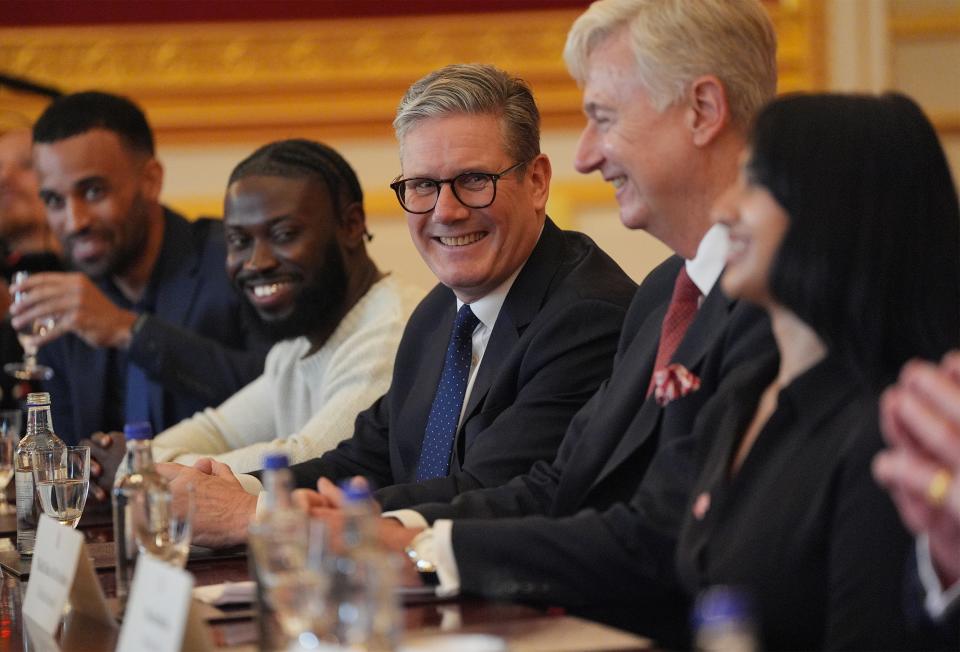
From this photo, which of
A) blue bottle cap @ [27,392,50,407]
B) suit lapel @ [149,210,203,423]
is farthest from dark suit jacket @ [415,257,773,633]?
suit lapel @ [149,210,203,423]

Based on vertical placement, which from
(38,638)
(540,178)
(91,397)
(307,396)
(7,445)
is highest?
(540,178)

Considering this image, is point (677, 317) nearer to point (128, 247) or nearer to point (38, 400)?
point (38, 400)

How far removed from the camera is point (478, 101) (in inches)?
111

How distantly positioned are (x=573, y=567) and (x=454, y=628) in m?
0.32

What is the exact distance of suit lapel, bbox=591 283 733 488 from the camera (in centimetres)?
A: 204

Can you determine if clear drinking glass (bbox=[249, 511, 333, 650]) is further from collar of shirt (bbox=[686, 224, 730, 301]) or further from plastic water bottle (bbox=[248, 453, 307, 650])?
collar of shirt (bbox=[686, 224, 730, 301])

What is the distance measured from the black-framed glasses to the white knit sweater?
0.59m

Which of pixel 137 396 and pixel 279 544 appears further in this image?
pixel 137 396

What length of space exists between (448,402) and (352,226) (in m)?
0.91

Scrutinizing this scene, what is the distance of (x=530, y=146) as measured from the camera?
289 cm

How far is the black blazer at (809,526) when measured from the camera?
4.78ft

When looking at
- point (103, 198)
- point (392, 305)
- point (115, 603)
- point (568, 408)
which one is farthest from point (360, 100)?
point (115, 603)

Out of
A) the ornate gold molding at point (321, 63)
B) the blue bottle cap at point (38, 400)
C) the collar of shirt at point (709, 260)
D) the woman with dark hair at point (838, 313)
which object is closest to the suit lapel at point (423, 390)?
the blue bottle cap at point (38, 400)

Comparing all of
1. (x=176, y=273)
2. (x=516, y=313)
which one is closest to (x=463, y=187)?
(x=516, y=313)
